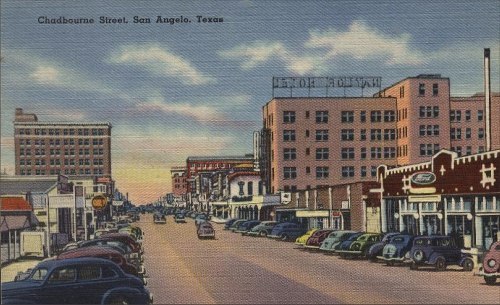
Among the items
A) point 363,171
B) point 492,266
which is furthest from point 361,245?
point 363,171

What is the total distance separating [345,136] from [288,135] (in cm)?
851

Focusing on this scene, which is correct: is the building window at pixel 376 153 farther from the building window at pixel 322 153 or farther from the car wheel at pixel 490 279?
the car wheel at pixel 490 279

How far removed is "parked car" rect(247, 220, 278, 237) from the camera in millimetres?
57725

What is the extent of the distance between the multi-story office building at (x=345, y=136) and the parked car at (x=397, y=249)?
21.0m

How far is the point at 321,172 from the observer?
7744cm

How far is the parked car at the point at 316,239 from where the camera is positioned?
41.6m

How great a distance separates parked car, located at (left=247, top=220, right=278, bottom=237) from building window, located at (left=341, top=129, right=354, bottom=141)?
15.5m

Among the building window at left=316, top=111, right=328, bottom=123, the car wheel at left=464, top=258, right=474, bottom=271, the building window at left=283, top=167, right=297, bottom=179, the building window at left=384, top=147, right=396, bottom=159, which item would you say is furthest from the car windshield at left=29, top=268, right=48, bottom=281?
the building window at left=283, top=167, right=297, bottom=179

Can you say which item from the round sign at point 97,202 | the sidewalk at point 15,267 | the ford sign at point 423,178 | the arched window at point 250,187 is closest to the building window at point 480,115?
the ford sign at point 423,178

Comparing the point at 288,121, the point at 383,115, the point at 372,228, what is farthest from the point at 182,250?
the point at 288,121

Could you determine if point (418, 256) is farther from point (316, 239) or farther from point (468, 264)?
point (316, 239)

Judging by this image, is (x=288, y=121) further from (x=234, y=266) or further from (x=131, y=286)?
(x=131, y=286)

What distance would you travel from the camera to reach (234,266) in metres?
30.7

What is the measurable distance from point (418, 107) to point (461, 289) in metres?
33.6
